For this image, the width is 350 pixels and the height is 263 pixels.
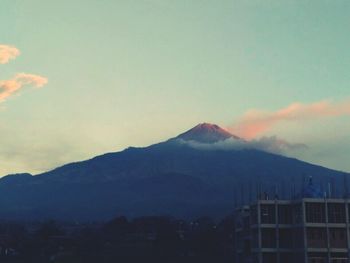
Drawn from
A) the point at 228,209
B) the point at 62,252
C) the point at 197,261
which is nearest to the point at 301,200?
the point at 197,261

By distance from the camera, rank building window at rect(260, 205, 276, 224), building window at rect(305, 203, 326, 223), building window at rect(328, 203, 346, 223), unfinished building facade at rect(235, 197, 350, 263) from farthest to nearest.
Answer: building window at rect(260, 205, 276, 224) < building window at rect(328, 203, 346, 223) < building window at rect(305, 203, 326, 223) < unfinished building facade at rect(235, 197, 350, 263)

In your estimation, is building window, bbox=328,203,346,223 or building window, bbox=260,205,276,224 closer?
building window, bbox=328,203,346,223

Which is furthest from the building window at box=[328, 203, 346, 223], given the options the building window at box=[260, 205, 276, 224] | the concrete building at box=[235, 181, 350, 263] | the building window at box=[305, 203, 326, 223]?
the building window at box=[260, 205, 276, 224]

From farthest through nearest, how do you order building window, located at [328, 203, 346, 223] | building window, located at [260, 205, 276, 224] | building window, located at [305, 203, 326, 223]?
building window, located at [260, 205, 276, 224], building window, located at [328, 203, 346, 223], building window, located at [305, 203, 326, 223]

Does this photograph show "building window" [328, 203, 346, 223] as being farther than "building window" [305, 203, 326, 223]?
Yes

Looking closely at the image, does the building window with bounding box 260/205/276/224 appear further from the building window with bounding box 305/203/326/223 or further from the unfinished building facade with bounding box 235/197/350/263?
the building window with bounding box 305/203/326/223

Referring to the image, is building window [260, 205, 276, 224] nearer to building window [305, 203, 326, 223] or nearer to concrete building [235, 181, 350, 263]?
concrete building [235, 181, 350, 263]

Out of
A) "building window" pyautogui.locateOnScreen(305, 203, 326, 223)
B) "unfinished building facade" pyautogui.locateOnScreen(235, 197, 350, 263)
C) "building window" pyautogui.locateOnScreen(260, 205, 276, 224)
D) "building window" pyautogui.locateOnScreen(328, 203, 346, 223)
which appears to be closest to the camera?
"unfinished building facade" pyautogui.locateOnScreen(235, 197, 350, 263)

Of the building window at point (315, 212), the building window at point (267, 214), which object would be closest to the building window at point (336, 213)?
the building window at point (315, 212)

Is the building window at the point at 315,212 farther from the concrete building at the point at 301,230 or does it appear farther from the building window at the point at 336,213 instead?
the building window at the point at 336,213

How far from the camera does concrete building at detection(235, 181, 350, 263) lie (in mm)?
65375

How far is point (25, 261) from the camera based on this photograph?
289ft

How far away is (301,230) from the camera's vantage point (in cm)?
6575

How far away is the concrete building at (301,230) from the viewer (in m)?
65.4
